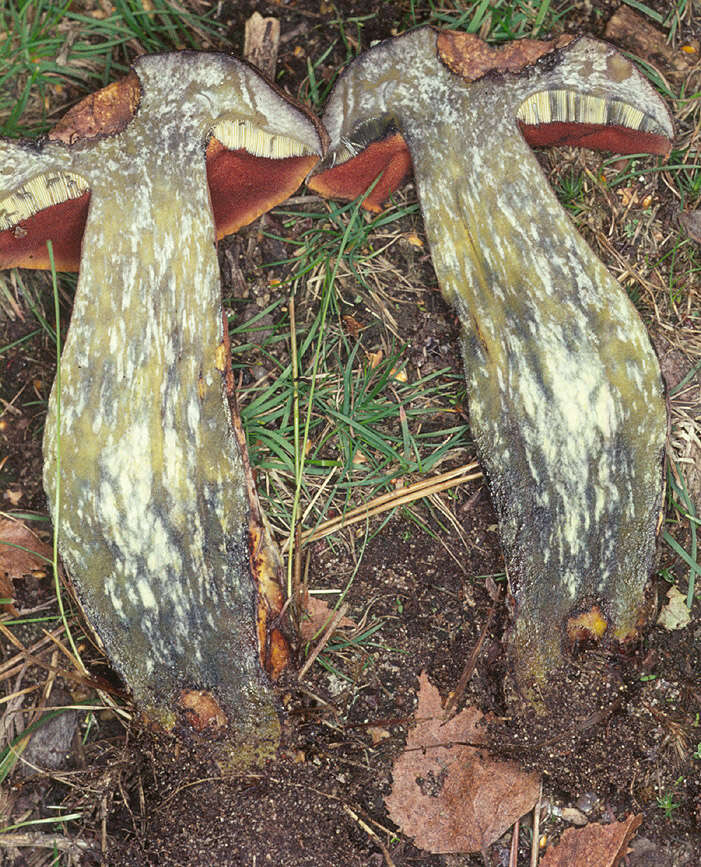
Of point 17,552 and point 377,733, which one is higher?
point 17,552

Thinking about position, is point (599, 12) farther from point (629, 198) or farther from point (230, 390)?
point (230, 390)

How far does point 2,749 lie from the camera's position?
103 inches

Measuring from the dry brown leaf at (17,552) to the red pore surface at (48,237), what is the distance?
92cm

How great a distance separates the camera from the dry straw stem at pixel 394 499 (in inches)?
103

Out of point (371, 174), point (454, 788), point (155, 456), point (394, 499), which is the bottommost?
point (454, 788)

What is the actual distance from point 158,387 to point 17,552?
95cm

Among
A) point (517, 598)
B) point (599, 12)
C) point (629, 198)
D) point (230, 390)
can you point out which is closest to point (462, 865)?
point (517, 598)

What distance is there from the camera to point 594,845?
2.46 meters

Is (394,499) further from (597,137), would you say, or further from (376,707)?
(597,137)

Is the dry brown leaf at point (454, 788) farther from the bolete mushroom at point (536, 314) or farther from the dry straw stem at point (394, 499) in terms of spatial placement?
the dry straw stem at point (394, 499)

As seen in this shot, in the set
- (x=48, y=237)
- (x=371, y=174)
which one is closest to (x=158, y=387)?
(x=48, y=237)

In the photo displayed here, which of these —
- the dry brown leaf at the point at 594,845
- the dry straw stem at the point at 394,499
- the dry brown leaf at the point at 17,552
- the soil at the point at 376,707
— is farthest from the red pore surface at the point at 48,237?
the dry brown leaf at the point at 594,845

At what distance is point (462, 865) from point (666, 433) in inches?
62.4

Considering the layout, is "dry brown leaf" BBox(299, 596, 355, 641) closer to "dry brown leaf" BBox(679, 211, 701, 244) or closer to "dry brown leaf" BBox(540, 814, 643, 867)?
"dry brown leaf" BBox(540, 814, 643, 867)
